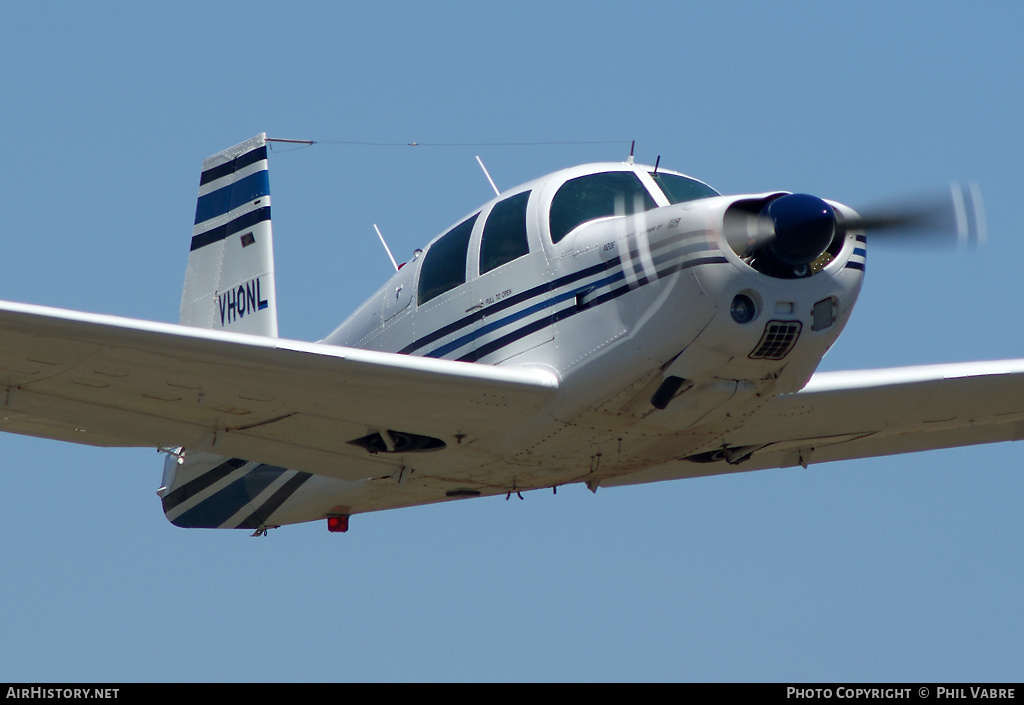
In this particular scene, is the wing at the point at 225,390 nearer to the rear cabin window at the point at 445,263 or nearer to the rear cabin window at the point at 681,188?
the rear cabin window at the point at 445,263

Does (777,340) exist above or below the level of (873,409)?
below

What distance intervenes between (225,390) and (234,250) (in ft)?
17.5

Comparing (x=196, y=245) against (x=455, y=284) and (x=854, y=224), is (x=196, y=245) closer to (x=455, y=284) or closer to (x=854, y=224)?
(x=455, y=284)

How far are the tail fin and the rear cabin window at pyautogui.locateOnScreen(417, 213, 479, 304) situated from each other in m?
3.37

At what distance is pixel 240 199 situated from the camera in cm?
1623

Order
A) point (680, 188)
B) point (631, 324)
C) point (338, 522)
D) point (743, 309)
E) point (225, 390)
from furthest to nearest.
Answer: point (338, 522), point (680, 188), point (225, 390), point (631, 324), point (743, 309)

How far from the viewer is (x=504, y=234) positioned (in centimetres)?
1175

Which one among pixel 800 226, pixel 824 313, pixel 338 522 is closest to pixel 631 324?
pixel 824 313

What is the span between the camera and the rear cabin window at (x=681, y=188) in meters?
11.3

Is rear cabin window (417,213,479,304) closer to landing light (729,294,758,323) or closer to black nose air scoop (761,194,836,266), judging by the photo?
landing light (729,294,758,323)

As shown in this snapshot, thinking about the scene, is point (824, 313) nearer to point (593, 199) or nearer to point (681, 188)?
point (681, 188)

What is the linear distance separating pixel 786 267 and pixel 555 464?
3.00 m

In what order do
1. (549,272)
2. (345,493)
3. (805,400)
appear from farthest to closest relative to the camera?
1. (345,493)
2. (805,400)
3. (549,272)
